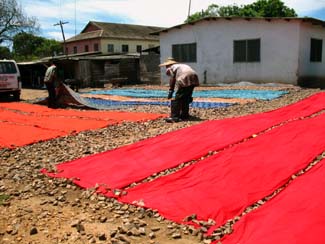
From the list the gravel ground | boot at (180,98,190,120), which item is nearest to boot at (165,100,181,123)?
boot at (180,98,190,120)

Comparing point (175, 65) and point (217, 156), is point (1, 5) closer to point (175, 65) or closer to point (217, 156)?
point (175, 65)

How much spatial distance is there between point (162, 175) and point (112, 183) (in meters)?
0.69

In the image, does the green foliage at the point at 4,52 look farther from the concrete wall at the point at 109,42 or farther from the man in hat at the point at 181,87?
the man in hat at the point at 181,87

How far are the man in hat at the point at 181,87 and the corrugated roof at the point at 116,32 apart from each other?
117 feet

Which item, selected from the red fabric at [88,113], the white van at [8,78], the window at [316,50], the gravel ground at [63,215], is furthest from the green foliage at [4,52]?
the gravel ground at [63,215]

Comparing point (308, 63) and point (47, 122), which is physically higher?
point (308, 63)

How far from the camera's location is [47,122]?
388 inches

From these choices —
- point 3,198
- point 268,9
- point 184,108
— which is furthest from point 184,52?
point 268,9

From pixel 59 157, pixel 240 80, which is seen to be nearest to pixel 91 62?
pixel 240 80

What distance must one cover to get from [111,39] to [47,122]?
3595 centimetres

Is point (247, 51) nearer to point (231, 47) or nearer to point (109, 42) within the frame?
point (231, 47)

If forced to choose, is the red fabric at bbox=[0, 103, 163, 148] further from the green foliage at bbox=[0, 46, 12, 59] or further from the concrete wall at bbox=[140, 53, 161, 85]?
the green foliage at bbox=[0, 46, 12, 59]

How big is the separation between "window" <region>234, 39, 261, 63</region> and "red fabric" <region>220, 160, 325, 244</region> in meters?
16.9

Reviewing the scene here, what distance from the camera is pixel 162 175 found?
5.07m
